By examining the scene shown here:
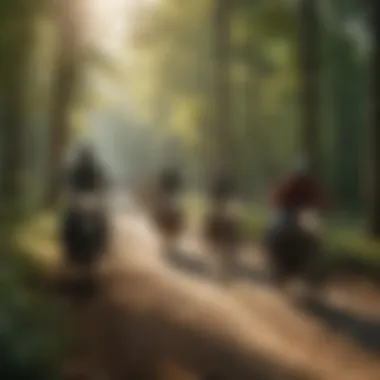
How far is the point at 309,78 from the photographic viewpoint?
1.08 meters

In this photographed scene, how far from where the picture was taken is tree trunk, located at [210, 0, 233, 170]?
1.10 metres

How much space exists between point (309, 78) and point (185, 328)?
1.50 feet

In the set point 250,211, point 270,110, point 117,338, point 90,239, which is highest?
point 270,110

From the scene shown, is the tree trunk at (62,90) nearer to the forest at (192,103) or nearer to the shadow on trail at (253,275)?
the forest at (192,103)

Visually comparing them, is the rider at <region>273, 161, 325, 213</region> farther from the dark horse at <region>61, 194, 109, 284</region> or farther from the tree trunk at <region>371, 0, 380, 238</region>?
the dark horse at <region>61, 194, 109, 284</region>

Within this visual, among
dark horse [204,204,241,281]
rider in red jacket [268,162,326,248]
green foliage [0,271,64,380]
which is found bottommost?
green foliage [0,271,64,380]

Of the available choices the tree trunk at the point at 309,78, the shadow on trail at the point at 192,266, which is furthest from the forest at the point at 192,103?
the shadow on trail at the point at 192,266

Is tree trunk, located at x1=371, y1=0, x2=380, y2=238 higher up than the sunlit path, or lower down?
higher up

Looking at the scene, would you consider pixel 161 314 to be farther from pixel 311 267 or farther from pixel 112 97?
pixel 112 97

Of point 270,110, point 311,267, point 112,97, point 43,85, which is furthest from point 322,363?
point 43,85

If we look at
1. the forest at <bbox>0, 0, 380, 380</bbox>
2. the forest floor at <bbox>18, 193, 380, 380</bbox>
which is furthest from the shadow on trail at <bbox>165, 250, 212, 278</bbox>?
the forest at <bbox>0, 0, 380, 380</bbox>

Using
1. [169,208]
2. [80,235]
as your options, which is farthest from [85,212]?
[169,208]

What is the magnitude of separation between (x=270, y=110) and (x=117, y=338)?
0.45 m

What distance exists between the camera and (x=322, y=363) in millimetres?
1027
